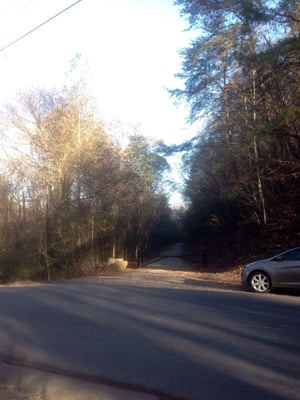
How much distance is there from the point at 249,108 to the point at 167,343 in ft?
58.5

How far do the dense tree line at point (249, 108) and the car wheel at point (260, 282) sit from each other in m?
5.74

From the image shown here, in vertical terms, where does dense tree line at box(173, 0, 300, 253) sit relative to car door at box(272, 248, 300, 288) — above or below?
above

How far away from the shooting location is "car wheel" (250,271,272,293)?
14476 mm

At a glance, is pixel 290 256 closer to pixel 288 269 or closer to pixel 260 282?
pixel 288 269

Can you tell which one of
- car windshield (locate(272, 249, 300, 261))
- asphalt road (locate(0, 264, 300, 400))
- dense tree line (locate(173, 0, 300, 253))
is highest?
dense tree line (locate(173, 0, 300, 253))

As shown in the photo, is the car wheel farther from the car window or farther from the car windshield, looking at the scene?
the car window

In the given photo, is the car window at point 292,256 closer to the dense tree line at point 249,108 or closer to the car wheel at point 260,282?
the car wheel at point 260,282

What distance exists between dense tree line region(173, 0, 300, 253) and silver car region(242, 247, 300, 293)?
213 inches

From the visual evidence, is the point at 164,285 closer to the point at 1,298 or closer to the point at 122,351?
the point at 1,298

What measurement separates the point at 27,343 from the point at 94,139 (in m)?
21.5

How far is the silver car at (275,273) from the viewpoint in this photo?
1395 cm

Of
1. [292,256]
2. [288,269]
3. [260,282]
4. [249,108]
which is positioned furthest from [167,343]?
[249,108]

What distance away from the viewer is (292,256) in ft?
46.8

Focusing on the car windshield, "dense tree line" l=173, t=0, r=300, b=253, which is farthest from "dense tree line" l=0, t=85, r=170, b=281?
the car windshield
